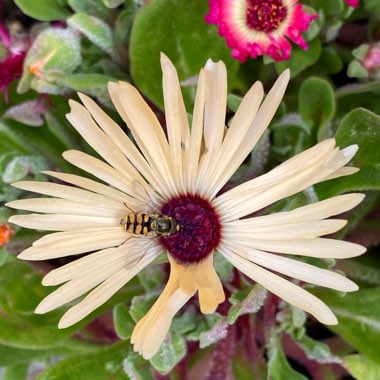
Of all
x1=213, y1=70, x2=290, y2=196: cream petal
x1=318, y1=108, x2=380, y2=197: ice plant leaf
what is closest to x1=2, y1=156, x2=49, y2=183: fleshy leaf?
x1=213, y1=70, x2=290, y2=196: cream petal

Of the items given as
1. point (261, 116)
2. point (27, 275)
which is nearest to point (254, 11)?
point (261, 116)

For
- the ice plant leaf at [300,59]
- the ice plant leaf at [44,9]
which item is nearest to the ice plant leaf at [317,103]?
the ice plant leaf at [300,59]

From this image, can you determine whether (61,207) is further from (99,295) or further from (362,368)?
(362,368)

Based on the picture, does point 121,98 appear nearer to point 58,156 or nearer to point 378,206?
point 58,156

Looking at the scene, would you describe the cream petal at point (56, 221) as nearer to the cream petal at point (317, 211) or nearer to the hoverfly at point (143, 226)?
the hoverfly at point (143, 226)

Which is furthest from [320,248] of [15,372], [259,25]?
[15,372]

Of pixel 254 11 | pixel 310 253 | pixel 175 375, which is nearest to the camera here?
pixel 310 253
